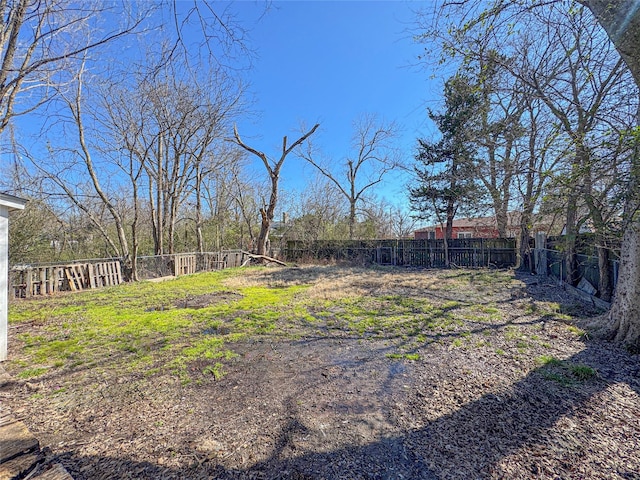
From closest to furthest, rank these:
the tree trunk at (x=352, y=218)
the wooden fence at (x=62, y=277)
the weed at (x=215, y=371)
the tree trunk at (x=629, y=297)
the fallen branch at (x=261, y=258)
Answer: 1. the weed at (x=215, y=371)
2. the tree trunk at (x=629, y=297)
3. the wooden fence at (x=62, y=277)
4. the fallen branch at (x=261, y=258)
5. the tree trunk at (x=352, y=218)

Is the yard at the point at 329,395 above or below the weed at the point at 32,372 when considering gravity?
below

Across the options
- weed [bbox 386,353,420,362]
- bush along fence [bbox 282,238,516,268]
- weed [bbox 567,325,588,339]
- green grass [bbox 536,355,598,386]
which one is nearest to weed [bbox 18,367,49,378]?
weed [bbox 386,353,420,362]

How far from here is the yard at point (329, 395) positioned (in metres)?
1.65

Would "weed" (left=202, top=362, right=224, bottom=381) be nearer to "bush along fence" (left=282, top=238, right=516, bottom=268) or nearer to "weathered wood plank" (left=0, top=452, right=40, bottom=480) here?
"weathered wood plank" (left=0, top=452, right=40, bottom=480)

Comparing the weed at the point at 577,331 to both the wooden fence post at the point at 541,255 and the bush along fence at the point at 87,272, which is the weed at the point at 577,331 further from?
the bush along fence at the point at 87,272

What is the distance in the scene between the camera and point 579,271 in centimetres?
627

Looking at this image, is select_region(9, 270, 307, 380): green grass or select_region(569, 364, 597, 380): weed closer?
select_region(569, 364, 597, 380): weed

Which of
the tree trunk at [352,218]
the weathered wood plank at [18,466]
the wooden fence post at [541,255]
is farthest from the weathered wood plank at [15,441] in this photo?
the tree trunk at [352,218]

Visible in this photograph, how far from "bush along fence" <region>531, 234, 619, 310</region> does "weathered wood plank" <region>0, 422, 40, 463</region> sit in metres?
7.07

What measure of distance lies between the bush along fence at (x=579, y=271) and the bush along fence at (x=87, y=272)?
11684mm

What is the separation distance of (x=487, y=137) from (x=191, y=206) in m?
14.9

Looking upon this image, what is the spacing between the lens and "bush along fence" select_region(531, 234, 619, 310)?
4.97 m

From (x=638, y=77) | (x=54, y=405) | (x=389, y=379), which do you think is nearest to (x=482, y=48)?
(x=638, y=77)

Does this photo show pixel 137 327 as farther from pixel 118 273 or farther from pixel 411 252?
pixel 411 252
